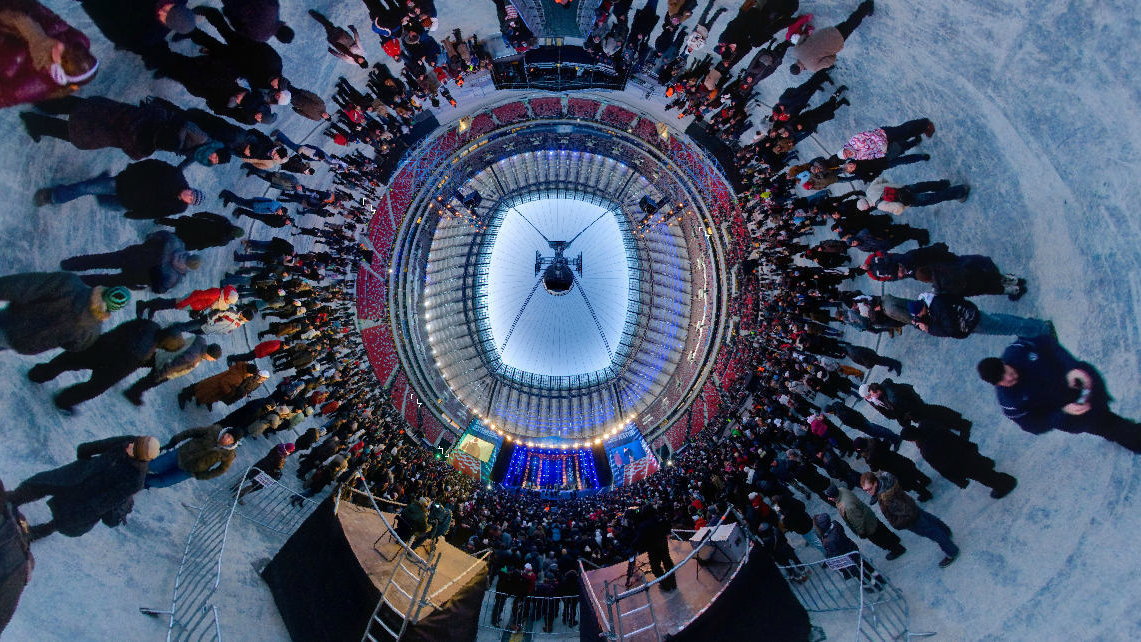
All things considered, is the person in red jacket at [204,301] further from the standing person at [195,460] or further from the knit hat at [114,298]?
the standing person at [195,460]

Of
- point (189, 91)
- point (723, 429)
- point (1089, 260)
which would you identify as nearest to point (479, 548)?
point (723, 429)

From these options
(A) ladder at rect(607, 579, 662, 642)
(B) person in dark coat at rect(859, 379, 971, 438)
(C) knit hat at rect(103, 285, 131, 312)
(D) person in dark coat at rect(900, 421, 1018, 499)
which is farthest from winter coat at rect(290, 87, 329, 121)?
(D) person in dark coat at rect(900, 421, 1018, 499)

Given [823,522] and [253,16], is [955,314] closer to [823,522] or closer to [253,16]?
[823,522]

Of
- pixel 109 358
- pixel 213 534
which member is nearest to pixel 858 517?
pixel 213 534

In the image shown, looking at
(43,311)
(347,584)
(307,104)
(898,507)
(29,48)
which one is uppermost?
(307,104)

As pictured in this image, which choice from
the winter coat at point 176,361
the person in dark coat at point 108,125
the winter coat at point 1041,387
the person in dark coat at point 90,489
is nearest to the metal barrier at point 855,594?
the winter coat at point 1041,387

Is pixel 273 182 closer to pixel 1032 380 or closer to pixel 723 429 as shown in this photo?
pixel 723 429

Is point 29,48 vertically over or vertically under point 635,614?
over
